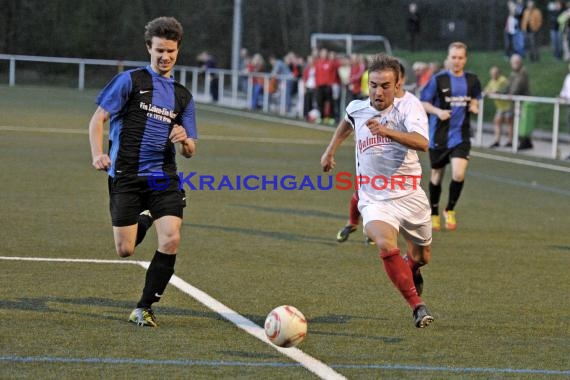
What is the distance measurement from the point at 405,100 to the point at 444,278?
2.54 meters

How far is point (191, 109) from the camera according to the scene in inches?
334

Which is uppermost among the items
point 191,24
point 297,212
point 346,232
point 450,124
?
point 191,24

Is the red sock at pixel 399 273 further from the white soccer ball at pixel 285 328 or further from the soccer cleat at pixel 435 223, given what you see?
the soccer cleat at pixel 435 223

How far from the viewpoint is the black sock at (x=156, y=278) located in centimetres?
812

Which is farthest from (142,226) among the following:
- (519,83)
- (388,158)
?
(519,83)

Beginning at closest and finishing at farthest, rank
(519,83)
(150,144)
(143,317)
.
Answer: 1. (143,317)
2. (150,144)
3. (519,83)

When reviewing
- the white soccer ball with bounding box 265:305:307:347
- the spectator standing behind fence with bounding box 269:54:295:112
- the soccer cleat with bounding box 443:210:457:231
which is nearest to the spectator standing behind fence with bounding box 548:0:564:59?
the spectator standing behind fence with bounding box 269:54:295:112

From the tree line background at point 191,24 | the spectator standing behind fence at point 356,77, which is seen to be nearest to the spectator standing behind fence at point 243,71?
the spectator standing behind fence at point 356,77

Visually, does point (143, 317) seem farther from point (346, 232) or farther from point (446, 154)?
point (446, 154)

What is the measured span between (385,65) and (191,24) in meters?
54.9

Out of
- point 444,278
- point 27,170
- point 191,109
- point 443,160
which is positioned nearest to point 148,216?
point 191,109

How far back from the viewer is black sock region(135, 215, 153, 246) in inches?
342

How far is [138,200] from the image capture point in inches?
330

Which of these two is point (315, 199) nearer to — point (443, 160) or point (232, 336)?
point (443, 160)
